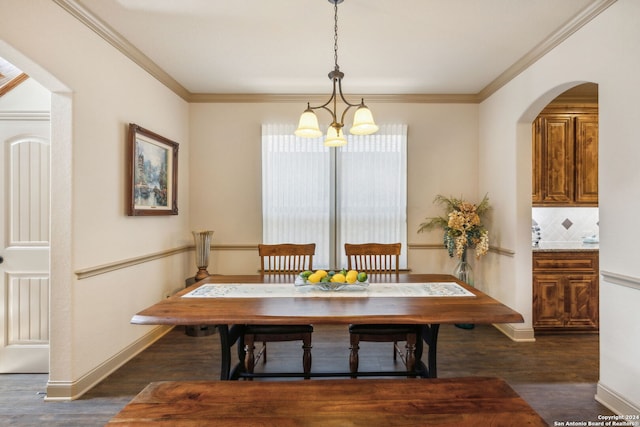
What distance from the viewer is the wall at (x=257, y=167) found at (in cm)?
417

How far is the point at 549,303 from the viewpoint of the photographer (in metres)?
3.46

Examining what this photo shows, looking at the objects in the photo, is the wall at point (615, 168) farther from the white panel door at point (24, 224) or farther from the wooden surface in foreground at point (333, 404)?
the white panel door at point (24, 224)

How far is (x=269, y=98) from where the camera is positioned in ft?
13.5

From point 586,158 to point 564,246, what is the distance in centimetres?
99

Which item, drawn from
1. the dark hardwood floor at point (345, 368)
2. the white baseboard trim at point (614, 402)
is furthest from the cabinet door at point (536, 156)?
the white baseboard trim at point (614, 402)

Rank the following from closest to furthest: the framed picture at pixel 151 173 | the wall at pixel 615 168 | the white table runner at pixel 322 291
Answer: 1. the wall at pixel 615 168
2. the white table runner at pixel 322 291
3. the framed picture at pixel 151 173

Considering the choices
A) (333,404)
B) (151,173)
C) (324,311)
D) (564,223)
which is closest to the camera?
(333,404)

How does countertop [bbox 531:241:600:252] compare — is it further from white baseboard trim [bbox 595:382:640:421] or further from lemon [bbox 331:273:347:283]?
lemon [bbox 331:273:347:283]

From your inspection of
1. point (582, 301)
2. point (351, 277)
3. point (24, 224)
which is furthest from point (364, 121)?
point (582, 301)

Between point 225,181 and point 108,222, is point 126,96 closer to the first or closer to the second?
point 108,222

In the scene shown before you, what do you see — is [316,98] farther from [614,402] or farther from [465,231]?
[614,402]

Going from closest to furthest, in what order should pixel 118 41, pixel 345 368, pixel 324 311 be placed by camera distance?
pixel 324 311, pixel 118 41, pixel 345 368

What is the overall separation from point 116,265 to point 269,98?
253 cm

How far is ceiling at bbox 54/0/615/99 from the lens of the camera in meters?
2.35
